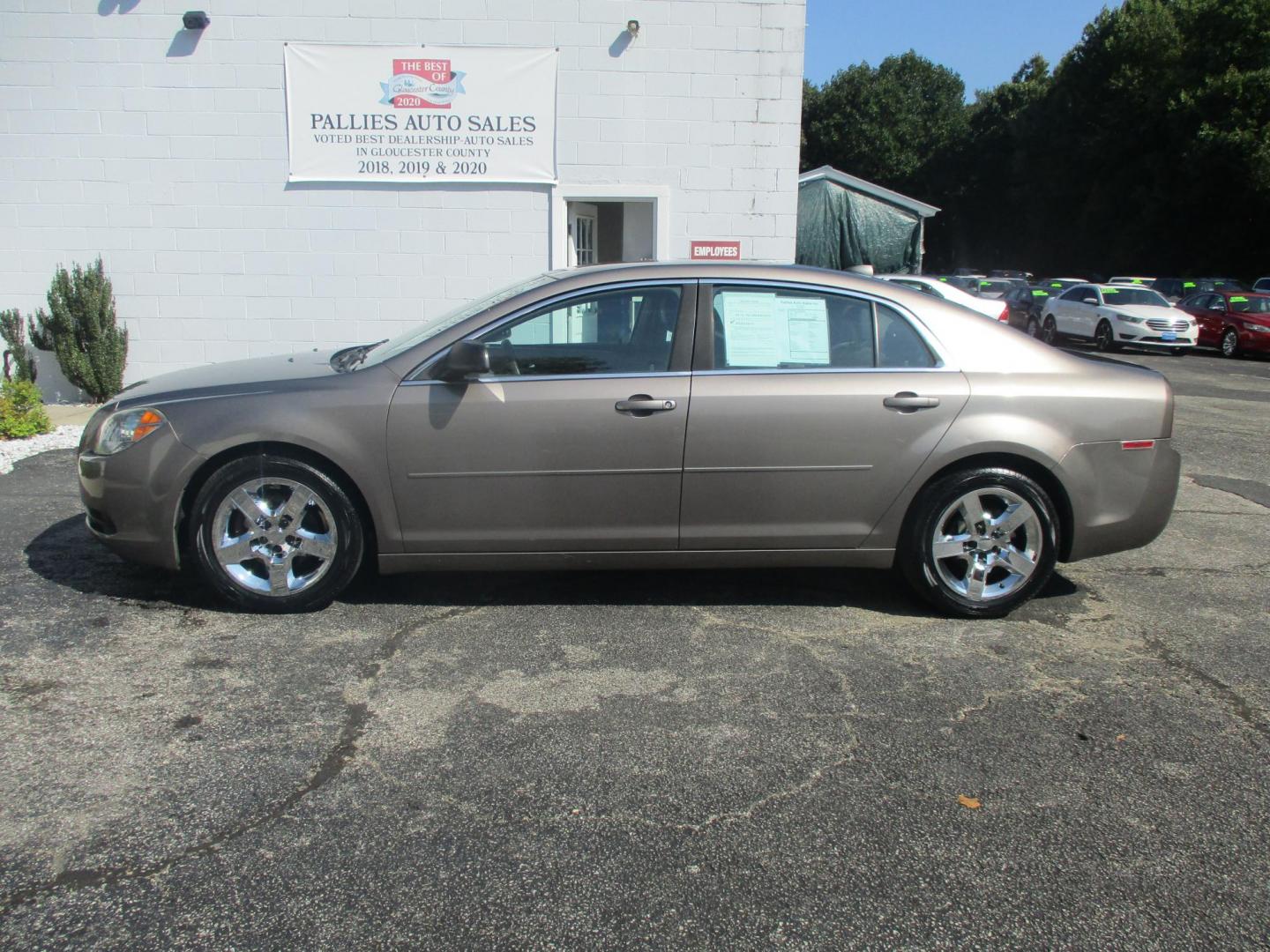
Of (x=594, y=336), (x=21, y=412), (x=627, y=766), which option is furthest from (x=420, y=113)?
(x=627, y=766)

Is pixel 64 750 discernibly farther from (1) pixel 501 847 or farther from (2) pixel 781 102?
(2) pixel 781 102

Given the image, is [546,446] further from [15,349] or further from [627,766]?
[15,349]

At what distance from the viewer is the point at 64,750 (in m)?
3.45

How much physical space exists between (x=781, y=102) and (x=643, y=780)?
8.39 meters

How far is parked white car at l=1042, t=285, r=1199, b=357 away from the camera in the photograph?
22.4m

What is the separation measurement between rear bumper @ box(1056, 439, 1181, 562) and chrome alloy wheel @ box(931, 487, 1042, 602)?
23 centimetres

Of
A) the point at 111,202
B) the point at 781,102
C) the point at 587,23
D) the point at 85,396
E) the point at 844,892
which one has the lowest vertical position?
the point at 844,892

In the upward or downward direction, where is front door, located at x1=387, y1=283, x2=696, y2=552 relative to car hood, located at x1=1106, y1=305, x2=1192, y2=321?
downward

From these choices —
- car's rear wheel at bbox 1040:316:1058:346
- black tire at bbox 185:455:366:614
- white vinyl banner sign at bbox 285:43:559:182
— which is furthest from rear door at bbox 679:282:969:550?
car's rear wheel at bbox 1040:316:1058:346

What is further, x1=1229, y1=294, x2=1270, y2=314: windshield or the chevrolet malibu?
x1=1229, y1=294, x2=1270, y2=314: windshield

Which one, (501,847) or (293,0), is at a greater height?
(293,0)

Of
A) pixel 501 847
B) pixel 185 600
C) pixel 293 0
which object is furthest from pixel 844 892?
pixel 293 0

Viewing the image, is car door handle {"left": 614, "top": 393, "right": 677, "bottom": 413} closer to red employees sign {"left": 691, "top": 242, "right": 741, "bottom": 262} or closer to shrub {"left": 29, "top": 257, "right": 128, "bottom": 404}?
red employees sign {"left": 691, "top": 242, "right": 741, "bottom": 262}

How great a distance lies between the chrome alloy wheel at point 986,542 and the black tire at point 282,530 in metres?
2.65
